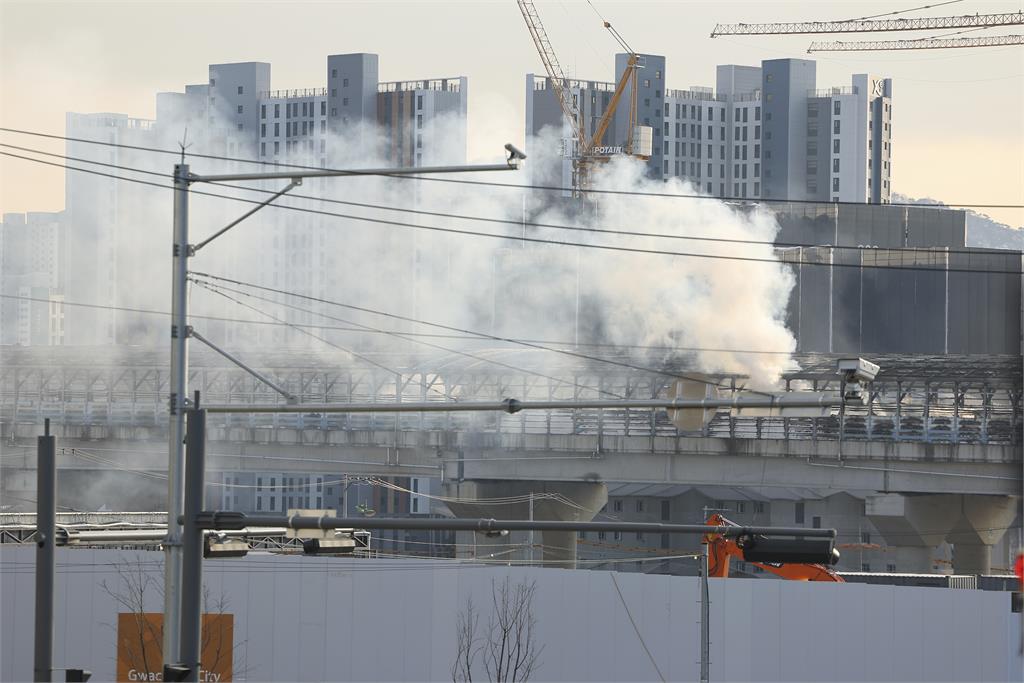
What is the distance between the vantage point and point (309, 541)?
47.1 ft

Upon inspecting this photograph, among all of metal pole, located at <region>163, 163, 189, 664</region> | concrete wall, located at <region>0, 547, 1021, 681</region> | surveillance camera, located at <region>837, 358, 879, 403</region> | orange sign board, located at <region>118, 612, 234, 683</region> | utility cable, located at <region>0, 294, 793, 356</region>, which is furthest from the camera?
utility cable, located at <region>0, 294, 793, 356</region>

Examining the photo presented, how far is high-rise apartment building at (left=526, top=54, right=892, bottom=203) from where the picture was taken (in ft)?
481

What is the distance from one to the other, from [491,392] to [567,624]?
123 feet

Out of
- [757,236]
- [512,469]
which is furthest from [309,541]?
[757,236]

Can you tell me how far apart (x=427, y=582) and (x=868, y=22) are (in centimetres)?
12908

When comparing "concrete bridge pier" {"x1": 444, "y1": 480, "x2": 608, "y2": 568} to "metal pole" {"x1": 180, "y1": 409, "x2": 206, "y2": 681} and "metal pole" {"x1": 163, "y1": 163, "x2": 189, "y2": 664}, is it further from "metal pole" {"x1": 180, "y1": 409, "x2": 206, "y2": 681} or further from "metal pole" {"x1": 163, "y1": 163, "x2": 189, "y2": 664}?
"metal pole" {"x1": 180, "y1": 409, "x2": 206, "y2": 681}

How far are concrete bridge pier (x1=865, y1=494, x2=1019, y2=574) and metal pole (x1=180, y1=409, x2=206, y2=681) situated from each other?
141 ft

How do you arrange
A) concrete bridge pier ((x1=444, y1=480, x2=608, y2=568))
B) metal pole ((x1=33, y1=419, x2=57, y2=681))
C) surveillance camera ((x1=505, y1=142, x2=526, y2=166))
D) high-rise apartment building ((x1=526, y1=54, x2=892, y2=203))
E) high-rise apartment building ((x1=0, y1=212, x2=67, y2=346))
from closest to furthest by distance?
surveillance camera ((x1=505, y1=142, x2=526, y2=166)) → metal pole ((x1=33, y1=419, x2=57, y2=681)) → concrete bridge pier ((x1=444, y1=480, x2=608, y2=568)) → high-rise apartment building ((x1=0, y1=212, x2=67, y2=346)) → high-rise apartment building ((x1=526, y1=54, x2=892, y2=203))

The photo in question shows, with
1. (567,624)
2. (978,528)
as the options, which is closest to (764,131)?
(978,528)

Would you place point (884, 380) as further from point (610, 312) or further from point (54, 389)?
point (54, 389)

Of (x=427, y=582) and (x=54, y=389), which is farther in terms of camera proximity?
(x=54, y=389)

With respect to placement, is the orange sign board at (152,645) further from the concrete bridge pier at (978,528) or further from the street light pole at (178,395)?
the concrete bridge pier at (978,528)

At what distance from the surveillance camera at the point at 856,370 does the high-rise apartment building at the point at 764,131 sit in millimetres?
129222

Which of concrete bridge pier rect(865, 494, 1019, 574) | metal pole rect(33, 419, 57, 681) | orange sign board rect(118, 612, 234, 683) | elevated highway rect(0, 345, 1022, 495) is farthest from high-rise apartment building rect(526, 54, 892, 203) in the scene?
metal pole rect(33, 419, 57, 681)
